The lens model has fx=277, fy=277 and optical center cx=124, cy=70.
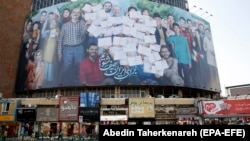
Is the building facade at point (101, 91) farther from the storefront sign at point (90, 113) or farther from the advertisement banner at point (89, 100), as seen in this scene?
the advertisement banner at point (89, 100)

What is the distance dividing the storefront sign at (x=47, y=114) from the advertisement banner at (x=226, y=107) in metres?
22.7

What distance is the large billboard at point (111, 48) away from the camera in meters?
50.8

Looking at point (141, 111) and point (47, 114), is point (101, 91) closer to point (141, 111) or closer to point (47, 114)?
point (141, 111)

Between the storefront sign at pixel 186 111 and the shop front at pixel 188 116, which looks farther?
the storefront sign at pixel 186 111

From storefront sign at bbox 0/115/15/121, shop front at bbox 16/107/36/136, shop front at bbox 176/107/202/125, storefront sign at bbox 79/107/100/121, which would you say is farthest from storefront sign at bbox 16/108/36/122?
shop front at bbox 176/107/202/125

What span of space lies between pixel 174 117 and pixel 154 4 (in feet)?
82.9

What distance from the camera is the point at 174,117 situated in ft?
141

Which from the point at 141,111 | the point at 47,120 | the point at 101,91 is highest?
the point at 101,91

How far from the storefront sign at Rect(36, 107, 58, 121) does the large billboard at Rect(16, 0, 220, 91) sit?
30.3 ft

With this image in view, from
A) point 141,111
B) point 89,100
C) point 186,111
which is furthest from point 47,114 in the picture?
point 186,111

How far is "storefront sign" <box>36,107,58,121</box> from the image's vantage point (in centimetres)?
4172

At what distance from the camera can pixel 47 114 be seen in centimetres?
4194

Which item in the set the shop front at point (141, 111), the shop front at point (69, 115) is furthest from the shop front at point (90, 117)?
the shop front at point (141, 111)

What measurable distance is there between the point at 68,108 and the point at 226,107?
2399 centimetres
